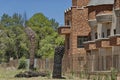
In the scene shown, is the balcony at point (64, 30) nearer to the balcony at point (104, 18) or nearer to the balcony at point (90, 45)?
the balcony at point (90, 45)

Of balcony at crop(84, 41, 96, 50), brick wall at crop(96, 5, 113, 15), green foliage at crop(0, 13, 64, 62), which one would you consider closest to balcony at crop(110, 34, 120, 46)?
balcony at crop(84, 41, 96, 50)

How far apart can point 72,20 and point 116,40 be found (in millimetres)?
18213

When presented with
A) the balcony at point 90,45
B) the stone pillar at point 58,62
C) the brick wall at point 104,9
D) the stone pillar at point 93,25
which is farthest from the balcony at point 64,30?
the stone pillar at point 58,62

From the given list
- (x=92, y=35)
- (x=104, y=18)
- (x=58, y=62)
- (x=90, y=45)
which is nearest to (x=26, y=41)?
(x=92, y=35)

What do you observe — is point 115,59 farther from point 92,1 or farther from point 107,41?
point 92,1

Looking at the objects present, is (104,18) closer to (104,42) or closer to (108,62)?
(104,42)

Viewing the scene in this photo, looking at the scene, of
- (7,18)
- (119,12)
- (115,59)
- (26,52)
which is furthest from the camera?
(7,18)

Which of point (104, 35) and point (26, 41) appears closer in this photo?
point (104, 35)

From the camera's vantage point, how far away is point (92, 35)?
171 feet

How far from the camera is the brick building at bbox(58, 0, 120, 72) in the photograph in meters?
39.4

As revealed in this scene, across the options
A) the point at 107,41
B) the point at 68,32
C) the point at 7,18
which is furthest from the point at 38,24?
the point at 107,41

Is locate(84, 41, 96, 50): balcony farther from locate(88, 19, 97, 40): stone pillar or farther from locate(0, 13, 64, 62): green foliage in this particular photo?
locate(0, 13, 64, 62): green foliage

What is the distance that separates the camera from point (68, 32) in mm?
56688

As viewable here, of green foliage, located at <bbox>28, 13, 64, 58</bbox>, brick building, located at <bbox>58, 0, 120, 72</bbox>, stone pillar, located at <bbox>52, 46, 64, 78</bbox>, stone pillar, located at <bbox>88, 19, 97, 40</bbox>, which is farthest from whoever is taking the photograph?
green foliage, located at <bbox>28, 13, 64, 58</bbox>
